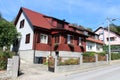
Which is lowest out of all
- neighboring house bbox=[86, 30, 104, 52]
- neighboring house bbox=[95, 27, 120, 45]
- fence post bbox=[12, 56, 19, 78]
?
fence post bbox=[12, 56, 19, 78]

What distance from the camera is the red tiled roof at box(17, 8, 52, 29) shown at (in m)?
27.9

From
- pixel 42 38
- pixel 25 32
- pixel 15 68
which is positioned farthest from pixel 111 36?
pixel 15 68

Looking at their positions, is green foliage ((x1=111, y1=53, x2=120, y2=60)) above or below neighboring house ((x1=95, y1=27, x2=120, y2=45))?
below

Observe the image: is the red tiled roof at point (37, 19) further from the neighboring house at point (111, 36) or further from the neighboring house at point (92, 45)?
the neighboring house at point (111, 36)

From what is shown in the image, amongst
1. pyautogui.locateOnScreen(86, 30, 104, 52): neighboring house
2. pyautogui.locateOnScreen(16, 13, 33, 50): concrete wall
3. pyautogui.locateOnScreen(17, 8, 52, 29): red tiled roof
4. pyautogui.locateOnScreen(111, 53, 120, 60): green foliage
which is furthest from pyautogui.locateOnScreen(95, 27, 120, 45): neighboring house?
pyautogui.locateOnScreen(16, 13, 33, 50): concrete wall

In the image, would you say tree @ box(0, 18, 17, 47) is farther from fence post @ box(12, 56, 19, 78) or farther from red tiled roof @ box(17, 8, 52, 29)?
fence post @ box(12, 56, 19, 78)

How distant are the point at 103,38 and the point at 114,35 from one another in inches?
143

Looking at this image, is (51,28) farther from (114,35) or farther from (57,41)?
(114,35)

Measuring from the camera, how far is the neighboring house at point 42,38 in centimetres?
2694

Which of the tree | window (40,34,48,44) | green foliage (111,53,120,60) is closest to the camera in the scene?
window (40,34,48,44)

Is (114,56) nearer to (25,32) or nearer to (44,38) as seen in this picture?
(44,38)

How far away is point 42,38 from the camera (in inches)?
1110

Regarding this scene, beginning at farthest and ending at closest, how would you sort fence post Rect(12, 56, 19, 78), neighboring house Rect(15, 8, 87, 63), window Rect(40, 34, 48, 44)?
window Rect(40, 34, 48, 44) → neighboring house Rect(15, 8, 87, 63) → fence post Rect(12, 56, 19, 78)

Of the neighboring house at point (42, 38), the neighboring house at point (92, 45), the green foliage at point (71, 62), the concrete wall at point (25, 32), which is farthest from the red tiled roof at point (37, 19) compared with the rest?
the neighboring house at point (92, 45)
